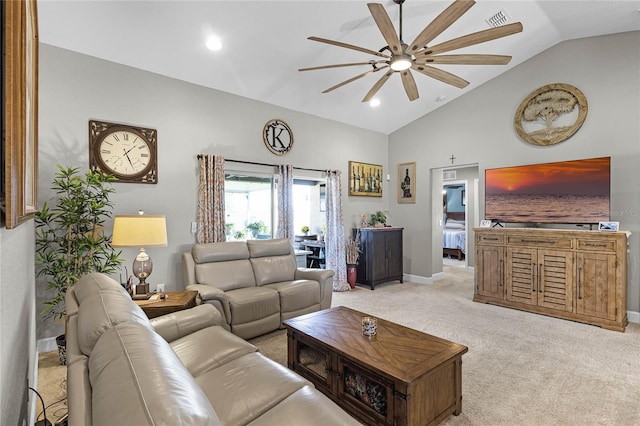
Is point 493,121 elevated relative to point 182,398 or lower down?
elevated

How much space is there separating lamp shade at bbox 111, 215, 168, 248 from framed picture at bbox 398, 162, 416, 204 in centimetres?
466

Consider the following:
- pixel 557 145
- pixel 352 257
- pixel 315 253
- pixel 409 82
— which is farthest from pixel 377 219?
pixel 409 82

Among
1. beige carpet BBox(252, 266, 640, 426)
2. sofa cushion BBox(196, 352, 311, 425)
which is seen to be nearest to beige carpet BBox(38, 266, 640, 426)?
beige carpet BBox(252, 266, 640, 426)

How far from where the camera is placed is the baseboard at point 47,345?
304 centimetres

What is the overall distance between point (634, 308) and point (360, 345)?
407 cm

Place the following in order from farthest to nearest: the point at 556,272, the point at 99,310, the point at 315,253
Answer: the point at 315,253
the point at 556,272
the point at 99,310

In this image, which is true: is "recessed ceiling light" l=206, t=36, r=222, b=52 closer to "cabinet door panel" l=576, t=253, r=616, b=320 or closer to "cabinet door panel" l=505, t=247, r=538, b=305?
"cabinet door panel" l=505, t=247, r=538, b=305

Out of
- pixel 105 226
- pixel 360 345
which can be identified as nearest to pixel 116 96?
pixel 105 226

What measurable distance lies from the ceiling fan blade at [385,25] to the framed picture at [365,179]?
3.38 meters

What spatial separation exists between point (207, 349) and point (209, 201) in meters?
2.44

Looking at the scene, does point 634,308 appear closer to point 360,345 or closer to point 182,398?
point 360,345

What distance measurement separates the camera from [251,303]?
3258mm

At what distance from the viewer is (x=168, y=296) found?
116 inches

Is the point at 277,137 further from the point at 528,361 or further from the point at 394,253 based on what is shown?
the point at 528,361
